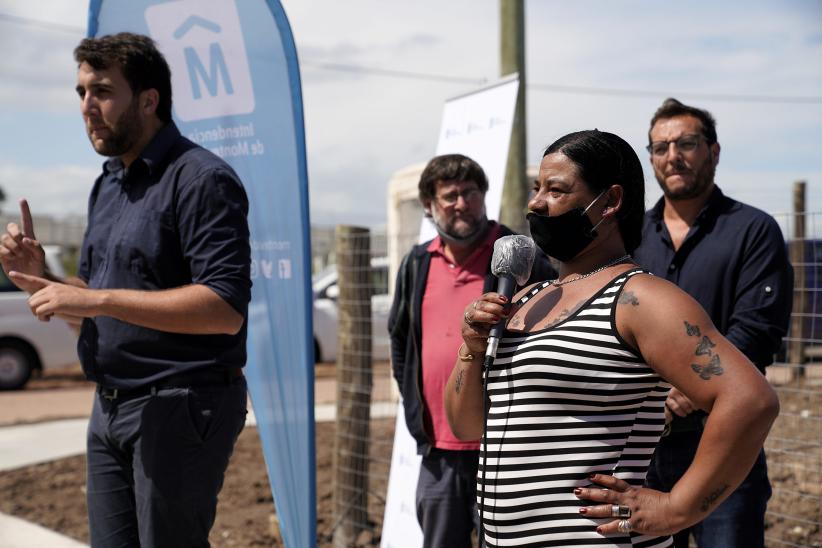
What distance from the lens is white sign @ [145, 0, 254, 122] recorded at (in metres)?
4.18

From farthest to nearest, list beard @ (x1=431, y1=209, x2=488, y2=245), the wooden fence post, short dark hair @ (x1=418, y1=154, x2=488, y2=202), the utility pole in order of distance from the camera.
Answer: the utility pole → the wooden fence post → short dark hair @ (x1=418, y1=154, x2=488, y2=202) → beard @ (x1=431, y1=209, x2=488, y2=245)

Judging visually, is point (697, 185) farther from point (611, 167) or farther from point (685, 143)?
point (611, 167)

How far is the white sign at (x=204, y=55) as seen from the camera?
4.18 metres

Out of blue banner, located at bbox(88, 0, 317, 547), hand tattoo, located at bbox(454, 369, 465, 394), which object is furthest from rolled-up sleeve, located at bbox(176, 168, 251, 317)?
hand tattoo, located at bbox(454, 369, 465, 394)

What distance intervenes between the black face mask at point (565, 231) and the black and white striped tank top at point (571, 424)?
0.15 m

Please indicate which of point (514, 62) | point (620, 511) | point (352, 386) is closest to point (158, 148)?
point (620, 511)

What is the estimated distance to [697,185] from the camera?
3.64m

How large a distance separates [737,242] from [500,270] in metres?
1.50

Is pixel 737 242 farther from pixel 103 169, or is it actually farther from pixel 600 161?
pixel 103 169

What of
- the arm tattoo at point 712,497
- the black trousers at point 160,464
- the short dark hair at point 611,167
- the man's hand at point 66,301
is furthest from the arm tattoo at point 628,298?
the man's hand at point 66,301

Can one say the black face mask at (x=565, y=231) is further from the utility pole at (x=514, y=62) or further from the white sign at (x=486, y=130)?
the utility pole at (x=514, y=62)

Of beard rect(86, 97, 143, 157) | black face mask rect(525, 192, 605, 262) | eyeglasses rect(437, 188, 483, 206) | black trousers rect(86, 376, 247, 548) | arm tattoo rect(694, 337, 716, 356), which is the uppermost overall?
beard rect(86, 97, 143, 157)

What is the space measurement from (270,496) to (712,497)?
535cm

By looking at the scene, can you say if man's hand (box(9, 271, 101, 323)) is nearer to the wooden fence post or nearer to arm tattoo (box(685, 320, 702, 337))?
arm tattoo (box(685, 320, 702, 337))
